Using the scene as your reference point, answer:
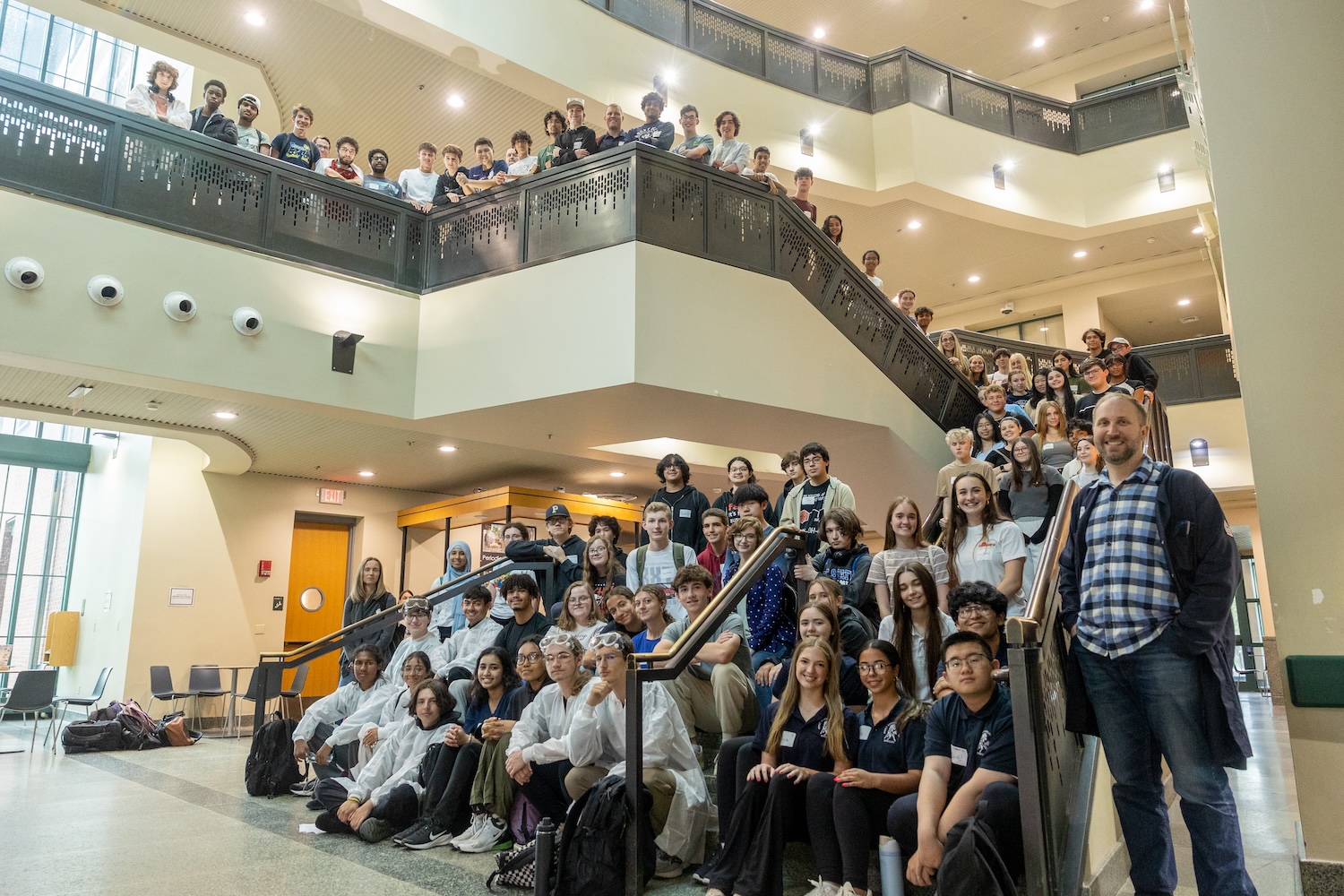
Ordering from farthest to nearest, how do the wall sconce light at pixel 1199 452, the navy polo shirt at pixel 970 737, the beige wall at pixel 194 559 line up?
1. the wall sconce light at pixel 1199 452
2. the beige wall at pixel 194 559
3. the navy polo shirt at pixel 970 737

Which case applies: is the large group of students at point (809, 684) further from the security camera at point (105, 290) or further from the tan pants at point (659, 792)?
the security camera at point (105, 290)

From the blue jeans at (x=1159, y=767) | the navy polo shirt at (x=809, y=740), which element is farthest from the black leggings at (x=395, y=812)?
the blue jeans at (x=1159, y=767)

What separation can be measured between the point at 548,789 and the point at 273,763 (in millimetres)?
2621

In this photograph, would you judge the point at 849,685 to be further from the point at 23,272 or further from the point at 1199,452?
the point at 1199,452

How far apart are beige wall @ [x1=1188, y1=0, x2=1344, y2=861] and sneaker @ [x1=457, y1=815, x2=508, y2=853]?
3.33 meters

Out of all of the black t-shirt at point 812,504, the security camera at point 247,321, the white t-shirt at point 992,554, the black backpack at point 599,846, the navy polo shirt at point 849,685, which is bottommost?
the black backpack at point 599,846

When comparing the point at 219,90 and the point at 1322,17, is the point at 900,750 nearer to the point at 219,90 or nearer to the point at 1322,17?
the point at 1322,17

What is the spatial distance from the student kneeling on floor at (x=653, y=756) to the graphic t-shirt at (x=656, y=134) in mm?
4754

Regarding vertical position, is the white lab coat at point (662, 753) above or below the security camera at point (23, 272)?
below

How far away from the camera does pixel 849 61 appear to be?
12.1m

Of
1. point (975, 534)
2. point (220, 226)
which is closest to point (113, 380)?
point (220, 226)

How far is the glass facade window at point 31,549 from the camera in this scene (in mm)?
14156

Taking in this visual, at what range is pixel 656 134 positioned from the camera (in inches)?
292

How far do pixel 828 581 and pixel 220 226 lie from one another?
5791 mm
